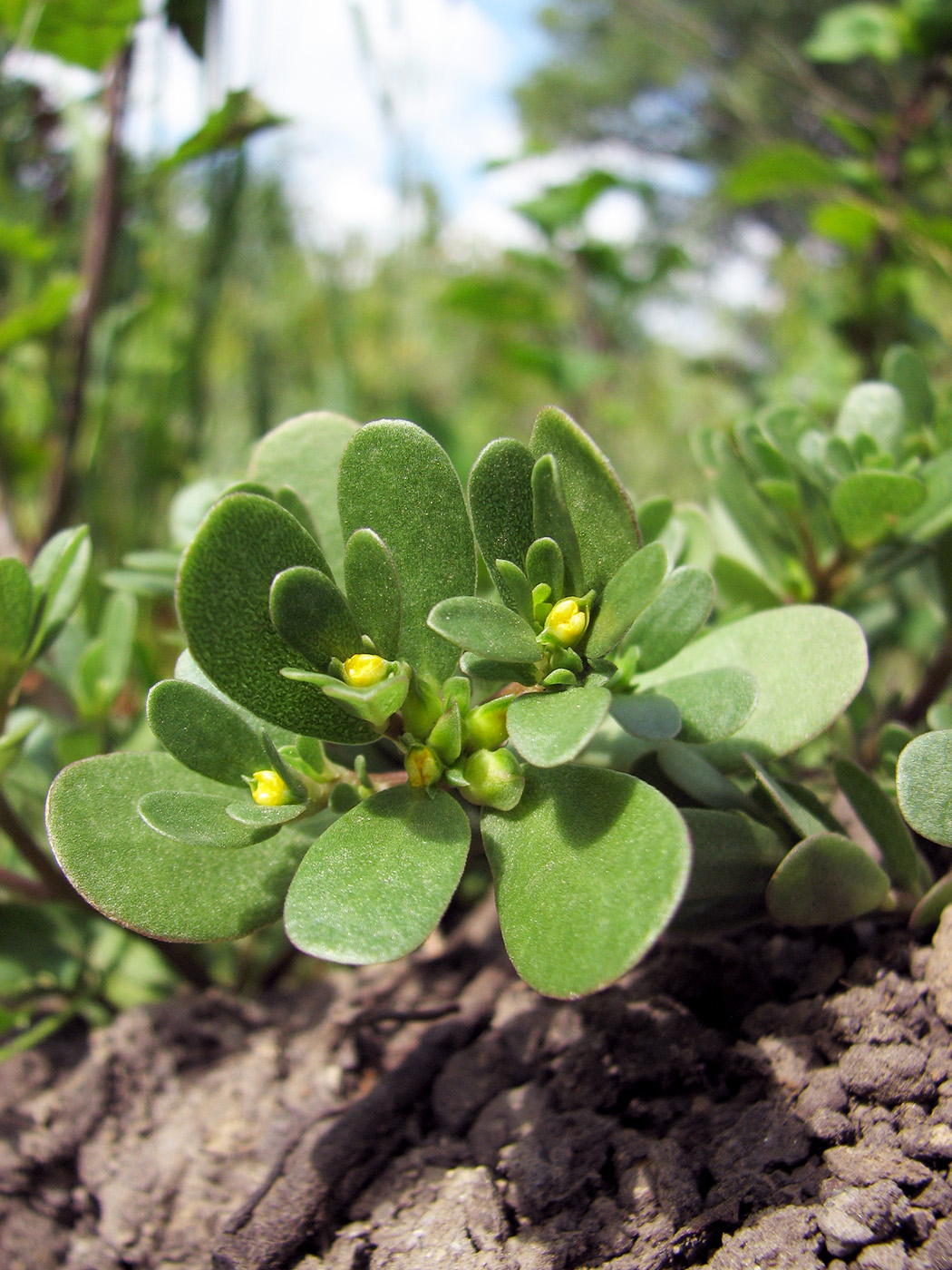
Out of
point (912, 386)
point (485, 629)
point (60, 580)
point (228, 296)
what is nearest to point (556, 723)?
point (485, 629)

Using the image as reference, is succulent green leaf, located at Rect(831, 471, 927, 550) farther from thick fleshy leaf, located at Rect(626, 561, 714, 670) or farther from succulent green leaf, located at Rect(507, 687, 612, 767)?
succulent green leaf, located at Rect(507, 687, 612, 767)

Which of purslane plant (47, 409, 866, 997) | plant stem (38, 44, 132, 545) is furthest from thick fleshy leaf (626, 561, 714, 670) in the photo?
plant stem (38, 44, 132, 545)

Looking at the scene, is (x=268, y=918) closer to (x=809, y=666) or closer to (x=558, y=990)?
(x=558, y=990)

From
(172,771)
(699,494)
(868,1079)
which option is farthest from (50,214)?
(868,1079)

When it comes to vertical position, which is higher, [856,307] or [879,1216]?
[879,1216]

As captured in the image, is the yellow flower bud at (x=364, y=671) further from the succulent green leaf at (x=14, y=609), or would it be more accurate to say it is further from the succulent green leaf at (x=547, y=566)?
the succulent green leaf at (x=14, y=609)

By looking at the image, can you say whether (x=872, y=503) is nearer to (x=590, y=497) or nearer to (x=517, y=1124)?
(x=590, y=497)
